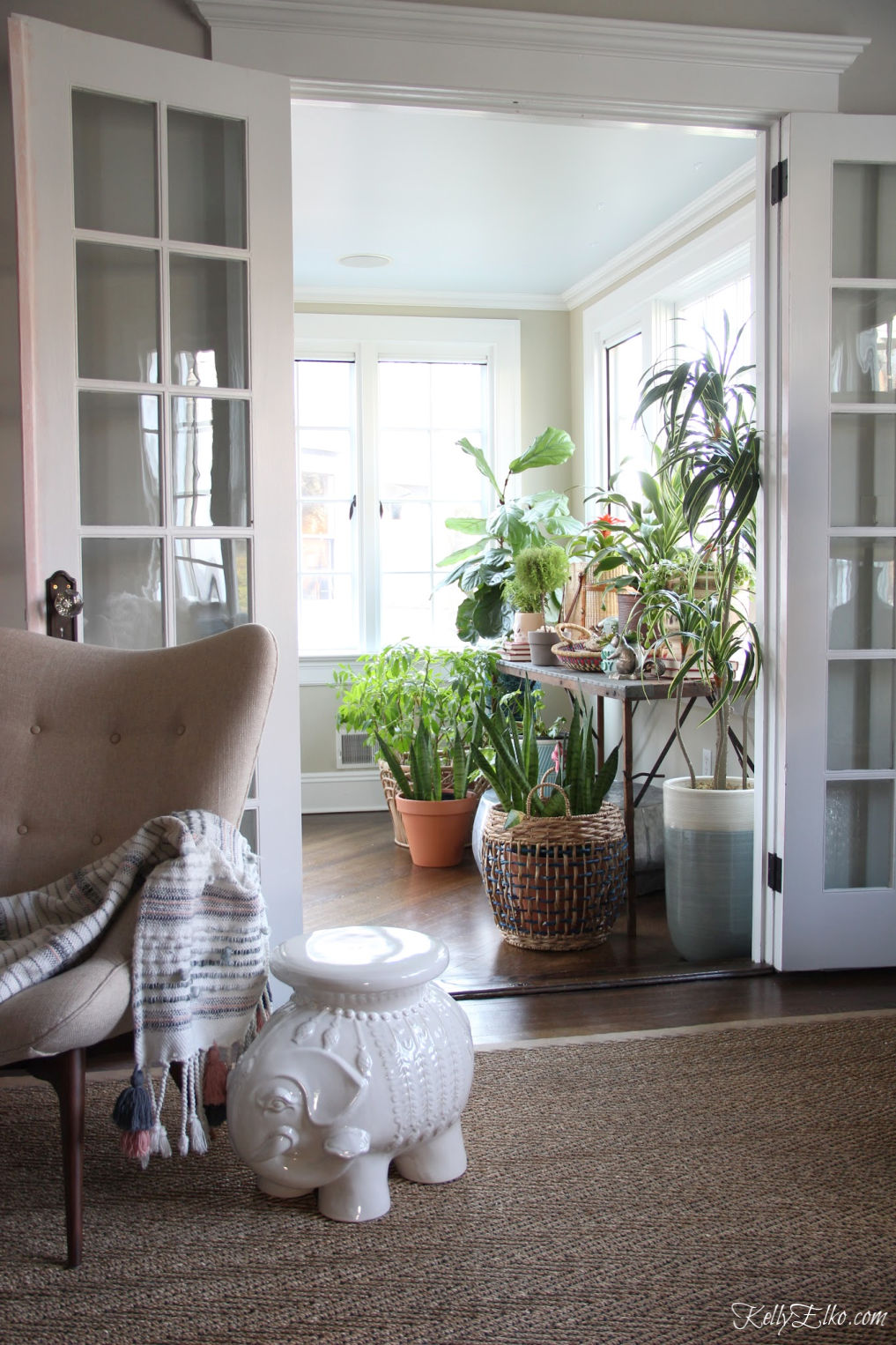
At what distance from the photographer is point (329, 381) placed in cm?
542

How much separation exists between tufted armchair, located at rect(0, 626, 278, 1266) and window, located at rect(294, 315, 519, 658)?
3.36m

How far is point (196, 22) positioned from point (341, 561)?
3165 millimetres

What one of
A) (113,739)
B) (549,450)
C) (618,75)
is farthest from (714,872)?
(549,450)

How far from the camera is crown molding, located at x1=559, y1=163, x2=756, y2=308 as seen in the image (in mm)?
3776

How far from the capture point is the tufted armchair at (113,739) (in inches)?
73.8

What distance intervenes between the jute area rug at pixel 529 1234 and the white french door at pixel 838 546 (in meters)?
0.73

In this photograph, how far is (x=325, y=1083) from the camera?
1607mm

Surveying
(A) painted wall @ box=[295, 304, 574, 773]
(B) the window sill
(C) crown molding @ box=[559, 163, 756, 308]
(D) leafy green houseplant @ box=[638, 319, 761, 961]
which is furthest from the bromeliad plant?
(A) painted wall @ box=[295, 304, 574, 773]

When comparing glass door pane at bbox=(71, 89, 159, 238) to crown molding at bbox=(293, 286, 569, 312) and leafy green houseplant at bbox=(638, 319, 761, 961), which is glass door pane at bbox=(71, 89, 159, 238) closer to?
leafy green houseplant at bbox=(638, 319, 761, 961)

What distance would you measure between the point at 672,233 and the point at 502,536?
1413 millimetres

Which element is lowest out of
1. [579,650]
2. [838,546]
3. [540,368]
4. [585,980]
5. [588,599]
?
[585,980]

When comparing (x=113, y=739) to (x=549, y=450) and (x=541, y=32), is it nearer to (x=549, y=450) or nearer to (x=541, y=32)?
(x=541, y=32)

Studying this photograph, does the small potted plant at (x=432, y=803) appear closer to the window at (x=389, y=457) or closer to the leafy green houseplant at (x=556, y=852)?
the leafy green houseplant at (x=556, y=852)

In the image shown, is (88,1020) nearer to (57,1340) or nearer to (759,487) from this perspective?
(57,1340)
